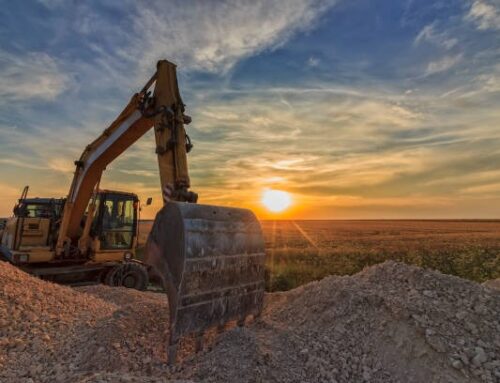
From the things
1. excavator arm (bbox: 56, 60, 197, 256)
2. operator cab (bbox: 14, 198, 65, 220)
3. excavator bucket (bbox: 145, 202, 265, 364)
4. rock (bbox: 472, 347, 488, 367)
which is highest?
excavator arm (bbox: 56, 60, 197, 256)

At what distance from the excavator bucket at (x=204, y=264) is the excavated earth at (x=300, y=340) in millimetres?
384

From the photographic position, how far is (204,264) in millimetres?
4961

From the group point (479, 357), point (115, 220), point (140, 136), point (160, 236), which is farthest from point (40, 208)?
point (479, 357)

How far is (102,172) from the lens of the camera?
10039 mm

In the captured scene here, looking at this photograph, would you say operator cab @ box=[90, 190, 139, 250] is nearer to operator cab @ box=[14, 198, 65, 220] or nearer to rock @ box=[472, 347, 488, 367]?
operator cab @ box=[14, 198, 65, 220]

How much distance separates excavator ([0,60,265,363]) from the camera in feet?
16.0

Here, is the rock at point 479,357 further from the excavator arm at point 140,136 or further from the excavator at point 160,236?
the excavator arm at point 140,136

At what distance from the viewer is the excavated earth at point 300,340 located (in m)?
4.46

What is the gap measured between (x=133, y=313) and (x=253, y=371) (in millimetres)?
2286

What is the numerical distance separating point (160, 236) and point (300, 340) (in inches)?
94.2

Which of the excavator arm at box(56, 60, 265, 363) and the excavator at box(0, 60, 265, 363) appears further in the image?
the excavator at box(0, 60, 265, 363)

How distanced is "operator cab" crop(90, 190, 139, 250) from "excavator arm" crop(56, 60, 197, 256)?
0.51 metres

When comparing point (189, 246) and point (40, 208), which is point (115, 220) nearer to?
point (40, 208)

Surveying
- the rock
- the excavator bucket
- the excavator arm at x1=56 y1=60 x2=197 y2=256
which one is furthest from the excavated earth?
the excavator arm at x1=56 y1=60 x2=197 y2=256
